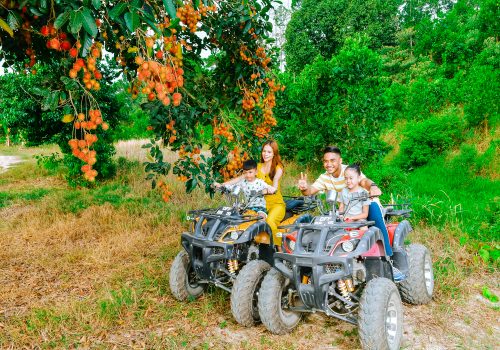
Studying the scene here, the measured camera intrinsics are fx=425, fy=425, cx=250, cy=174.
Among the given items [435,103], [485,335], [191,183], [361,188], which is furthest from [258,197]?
[435,103]

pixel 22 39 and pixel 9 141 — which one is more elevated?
pixel 22 39

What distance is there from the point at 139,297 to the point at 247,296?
1307 millimetres

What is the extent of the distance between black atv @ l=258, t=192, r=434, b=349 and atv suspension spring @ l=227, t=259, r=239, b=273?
62 cm

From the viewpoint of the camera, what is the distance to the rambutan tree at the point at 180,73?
104 inches

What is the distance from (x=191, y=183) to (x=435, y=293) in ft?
8.90

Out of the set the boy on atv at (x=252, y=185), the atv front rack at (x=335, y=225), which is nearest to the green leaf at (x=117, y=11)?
the atv front rack at (x=335, y=225)

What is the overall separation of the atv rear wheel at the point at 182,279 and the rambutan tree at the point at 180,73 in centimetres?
68

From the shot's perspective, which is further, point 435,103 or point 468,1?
point 468,1

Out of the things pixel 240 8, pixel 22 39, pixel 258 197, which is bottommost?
pixel 258 197

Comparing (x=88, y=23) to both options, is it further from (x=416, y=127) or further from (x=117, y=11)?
(x=416, y=127)

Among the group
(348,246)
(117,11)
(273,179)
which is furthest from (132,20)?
(273,179)

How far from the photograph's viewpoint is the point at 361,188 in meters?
3.80

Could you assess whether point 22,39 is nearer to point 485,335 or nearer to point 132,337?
Result: point 132,337

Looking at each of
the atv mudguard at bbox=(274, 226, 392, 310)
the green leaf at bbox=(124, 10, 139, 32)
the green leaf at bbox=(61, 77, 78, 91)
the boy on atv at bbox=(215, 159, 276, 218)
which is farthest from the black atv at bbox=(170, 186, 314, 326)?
the green leaf at bbox=(124, 10, 139, 32)
